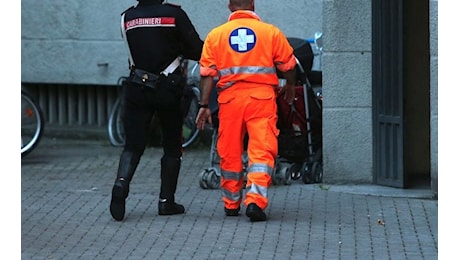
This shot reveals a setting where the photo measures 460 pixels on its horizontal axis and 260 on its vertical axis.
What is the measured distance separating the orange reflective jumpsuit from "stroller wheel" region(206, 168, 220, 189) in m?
1.62

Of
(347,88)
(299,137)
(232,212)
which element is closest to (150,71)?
(232,212)

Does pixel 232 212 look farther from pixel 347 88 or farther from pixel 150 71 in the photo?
pixel 347 88

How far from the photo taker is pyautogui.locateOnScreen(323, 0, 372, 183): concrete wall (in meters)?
10.8

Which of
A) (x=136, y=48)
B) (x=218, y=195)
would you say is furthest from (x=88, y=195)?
(x=136, y=48)

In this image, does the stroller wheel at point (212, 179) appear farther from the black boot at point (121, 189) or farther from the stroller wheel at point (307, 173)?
the black boot at point (121, 189)

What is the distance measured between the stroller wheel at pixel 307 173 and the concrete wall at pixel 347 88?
20 cm

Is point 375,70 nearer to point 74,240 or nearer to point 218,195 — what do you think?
point 218,195

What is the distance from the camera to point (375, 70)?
35.3ft

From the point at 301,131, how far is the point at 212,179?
95 centimetres

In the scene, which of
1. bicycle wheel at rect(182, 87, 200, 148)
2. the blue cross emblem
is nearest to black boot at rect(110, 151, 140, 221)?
the blue cross emblem

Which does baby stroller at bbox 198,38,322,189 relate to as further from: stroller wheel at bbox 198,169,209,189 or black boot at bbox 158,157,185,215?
black boot at bbox 158,157,185,215

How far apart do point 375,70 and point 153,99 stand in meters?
2.42

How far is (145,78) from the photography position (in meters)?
9.27
